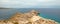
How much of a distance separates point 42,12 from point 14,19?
41 centimetres

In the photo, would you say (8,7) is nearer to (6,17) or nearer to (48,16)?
(6,17)

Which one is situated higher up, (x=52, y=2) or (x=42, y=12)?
(x=52, y=2)

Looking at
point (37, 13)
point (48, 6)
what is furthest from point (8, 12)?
point (48, 6)

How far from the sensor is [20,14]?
1874mm

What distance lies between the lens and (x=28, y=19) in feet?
6.04

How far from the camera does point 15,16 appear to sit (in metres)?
1.86

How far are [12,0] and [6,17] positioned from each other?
256 mm

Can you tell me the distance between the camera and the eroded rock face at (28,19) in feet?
5.95

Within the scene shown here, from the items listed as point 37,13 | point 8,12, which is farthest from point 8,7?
point 37,13

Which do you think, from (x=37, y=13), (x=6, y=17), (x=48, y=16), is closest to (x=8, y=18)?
(x=6, y=17)

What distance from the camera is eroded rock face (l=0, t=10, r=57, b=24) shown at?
5.95ft

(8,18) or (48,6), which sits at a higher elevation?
(48,6)

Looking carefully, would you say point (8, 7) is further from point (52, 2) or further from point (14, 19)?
point (52, 2)

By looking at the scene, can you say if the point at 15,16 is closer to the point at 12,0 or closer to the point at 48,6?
the point at 12,0
